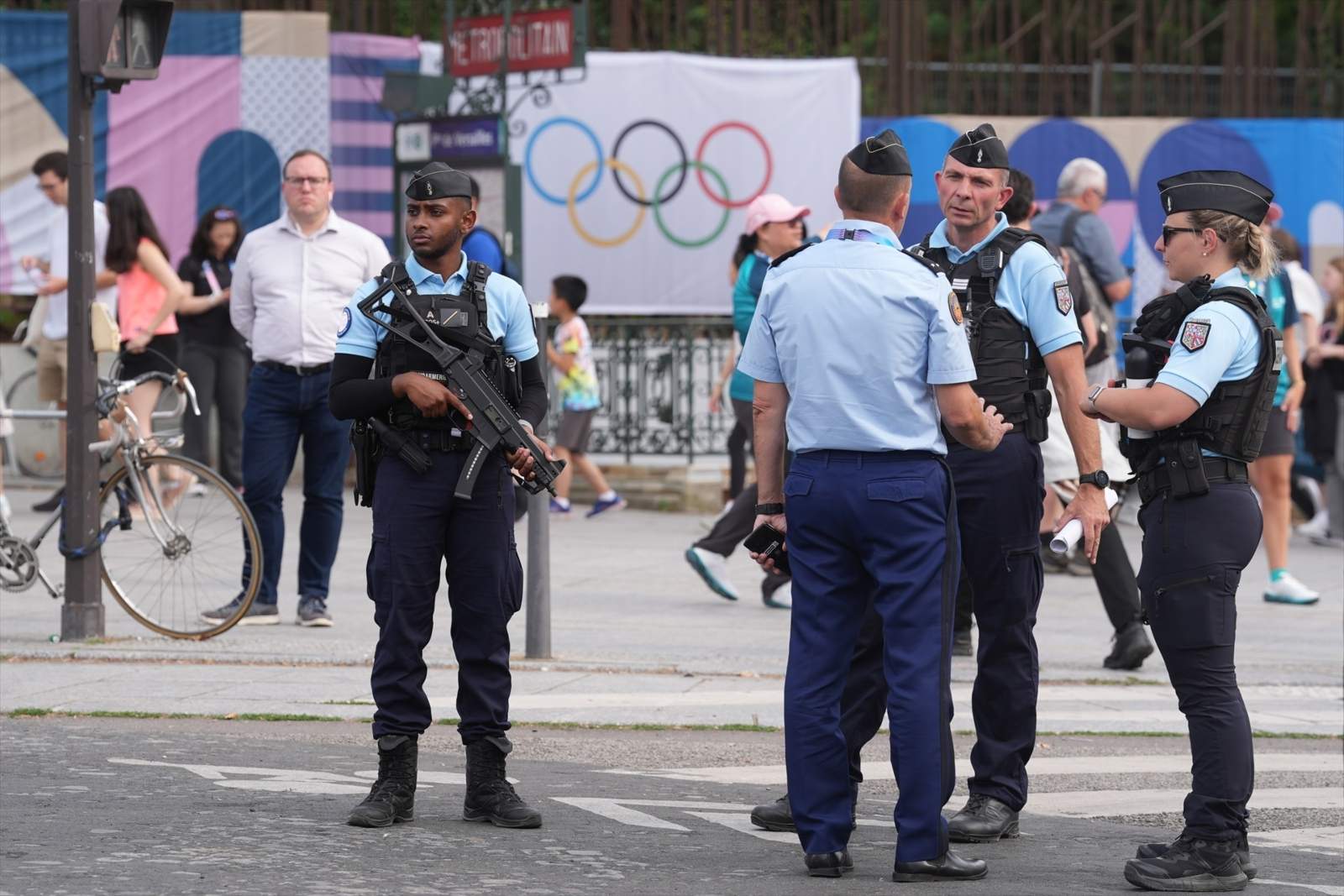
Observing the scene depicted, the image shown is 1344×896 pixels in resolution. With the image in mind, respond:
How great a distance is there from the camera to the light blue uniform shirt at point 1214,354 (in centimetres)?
519

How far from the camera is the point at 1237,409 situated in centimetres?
529

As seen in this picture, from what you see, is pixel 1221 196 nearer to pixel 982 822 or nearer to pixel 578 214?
pixel 982 822

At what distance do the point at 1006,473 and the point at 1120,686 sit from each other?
10.3 ft

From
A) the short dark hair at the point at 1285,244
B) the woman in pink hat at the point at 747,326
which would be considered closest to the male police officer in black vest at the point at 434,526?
the woman in pink hat at the point at 747,326

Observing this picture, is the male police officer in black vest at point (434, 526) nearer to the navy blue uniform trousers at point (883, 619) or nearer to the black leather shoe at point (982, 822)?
the navy blue uniform trousers at point (883, 619)

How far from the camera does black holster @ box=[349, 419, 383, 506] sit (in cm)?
583

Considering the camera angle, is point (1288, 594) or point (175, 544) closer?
point (175, 544)

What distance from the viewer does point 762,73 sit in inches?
729

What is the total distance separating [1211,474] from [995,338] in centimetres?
85

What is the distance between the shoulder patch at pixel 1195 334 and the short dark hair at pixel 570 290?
32.4ft

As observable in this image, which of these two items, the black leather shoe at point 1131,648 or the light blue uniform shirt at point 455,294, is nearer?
the light blue uniform shirt at point 455,294

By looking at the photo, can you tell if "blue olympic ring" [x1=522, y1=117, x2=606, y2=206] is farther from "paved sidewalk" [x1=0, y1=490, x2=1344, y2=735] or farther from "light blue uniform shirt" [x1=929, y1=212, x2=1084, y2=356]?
"light blue uniform shirt" [x1=929, y1=212, x2=1084, y2=356]

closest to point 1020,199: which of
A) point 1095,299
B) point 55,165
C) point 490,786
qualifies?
point 1095,299

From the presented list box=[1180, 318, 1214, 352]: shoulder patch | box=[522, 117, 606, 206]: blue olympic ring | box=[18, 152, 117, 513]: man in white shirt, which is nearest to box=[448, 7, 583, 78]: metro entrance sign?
box=[522, 117, 606, 206]: blue olympic ring
